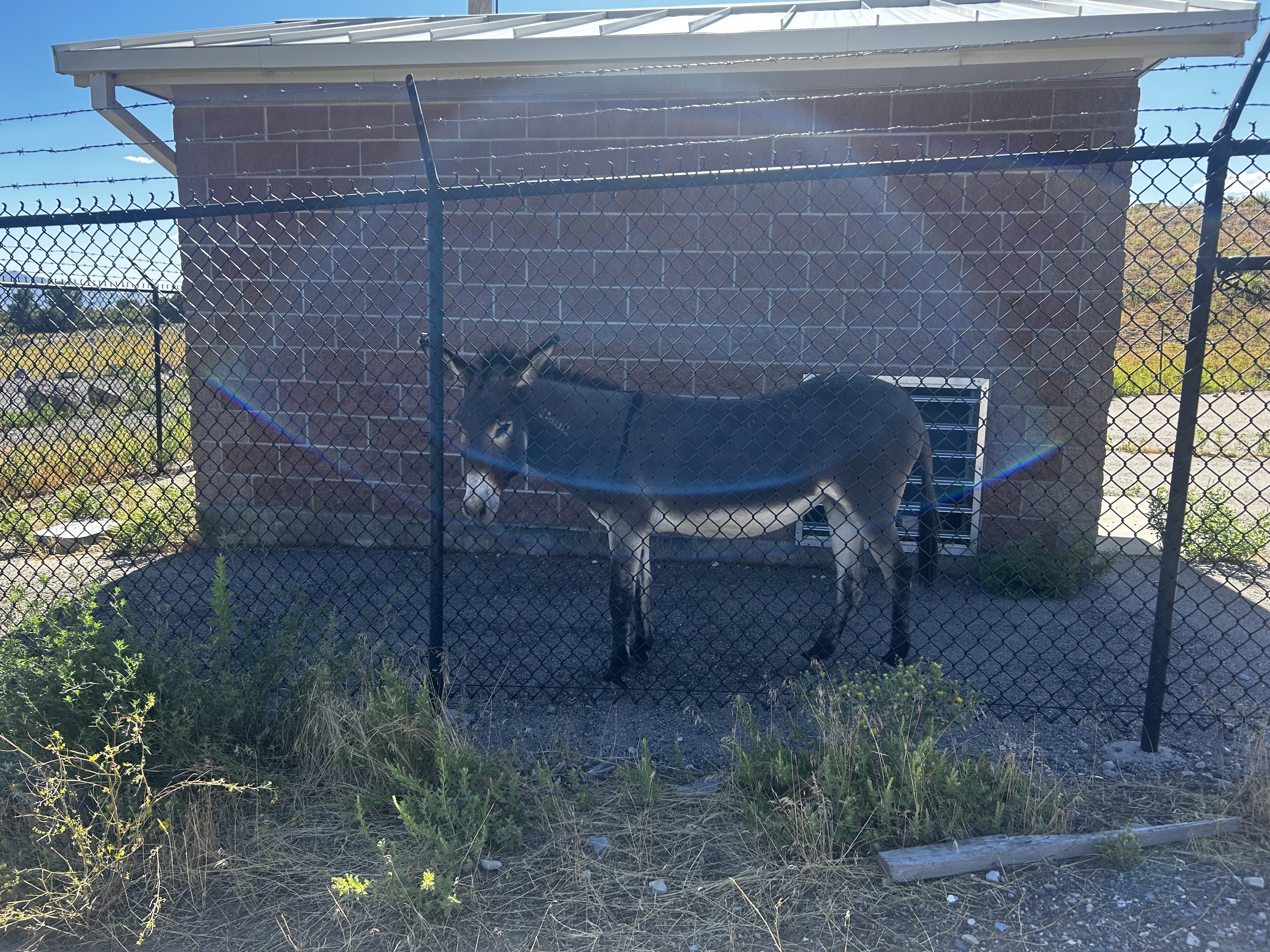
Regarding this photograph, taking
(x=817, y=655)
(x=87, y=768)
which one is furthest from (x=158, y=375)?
(x=817, y=655)

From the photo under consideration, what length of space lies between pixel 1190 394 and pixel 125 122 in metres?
7.05

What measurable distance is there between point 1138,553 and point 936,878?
490cm

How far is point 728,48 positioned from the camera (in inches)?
205

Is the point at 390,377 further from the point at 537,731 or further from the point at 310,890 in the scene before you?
the point at 310,890

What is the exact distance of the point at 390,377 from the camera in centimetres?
634

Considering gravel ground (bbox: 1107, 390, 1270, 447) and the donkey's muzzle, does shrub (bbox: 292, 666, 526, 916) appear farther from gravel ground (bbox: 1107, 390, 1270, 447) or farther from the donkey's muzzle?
gravel ground (bbox: 1107, 390, 1270, 447)

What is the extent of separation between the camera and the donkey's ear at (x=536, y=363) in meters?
3.68

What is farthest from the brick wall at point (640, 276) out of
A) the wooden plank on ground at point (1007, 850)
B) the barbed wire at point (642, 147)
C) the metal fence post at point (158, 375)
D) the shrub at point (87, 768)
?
the shrub at point (87, 768)

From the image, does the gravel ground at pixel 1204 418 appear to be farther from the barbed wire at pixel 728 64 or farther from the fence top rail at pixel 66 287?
the fence top rail at pixel 66 287

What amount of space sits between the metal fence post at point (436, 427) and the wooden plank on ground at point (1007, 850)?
1.89m

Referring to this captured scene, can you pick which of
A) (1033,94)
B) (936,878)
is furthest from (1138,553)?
(936,878)

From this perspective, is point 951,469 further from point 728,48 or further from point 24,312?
point 24,312

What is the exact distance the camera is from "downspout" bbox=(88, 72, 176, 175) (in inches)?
234

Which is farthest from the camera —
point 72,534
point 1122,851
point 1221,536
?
point 72,534
